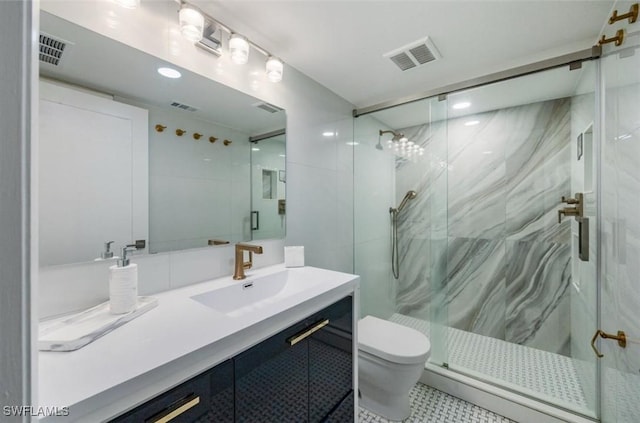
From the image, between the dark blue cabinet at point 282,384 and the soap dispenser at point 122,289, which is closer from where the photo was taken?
the dark blue cabinet at point 282,384

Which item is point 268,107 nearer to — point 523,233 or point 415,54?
point 415,54

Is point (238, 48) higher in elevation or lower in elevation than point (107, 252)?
higher

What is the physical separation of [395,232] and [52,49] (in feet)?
9.07

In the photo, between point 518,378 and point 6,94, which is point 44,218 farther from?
point 518,378

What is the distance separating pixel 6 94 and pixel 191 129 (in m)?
1.02

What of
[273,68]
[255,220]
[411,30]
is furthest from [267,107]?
[411,30]

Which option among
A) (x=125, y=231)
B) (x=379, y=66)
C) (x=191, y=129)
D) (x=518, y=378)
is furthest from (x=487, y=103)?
(x=125, y=231)

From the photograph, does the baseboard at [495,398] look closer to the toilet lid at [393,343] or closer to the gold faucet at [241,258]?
the toilet lid at [393,343]

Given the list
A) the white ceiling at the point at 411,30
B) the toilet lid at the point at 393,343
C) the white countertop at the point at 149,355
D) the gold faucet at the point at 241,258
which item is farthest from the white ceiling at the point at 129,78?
the toilet lid at the point at 393,343

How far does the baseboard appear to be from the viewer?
1518mm

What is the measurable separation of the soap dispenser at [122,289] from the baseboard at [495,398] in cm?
197

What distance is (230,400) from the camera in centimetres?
74

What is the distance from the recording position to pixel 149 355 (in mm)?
633

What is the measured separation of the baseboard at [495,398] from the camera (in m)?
1.52
